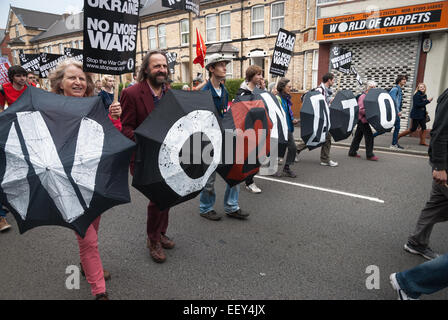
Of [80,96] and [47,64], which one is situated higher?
[47,64]

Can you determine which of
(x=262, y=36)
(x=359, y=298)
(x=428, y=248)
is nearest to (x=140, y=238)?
(x=359, y=298)

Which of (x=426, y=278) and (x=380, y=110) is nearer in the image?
(x=426, y=278)

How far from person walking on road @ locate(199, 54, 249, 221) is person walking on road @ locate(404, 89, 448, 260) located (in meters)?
2.00

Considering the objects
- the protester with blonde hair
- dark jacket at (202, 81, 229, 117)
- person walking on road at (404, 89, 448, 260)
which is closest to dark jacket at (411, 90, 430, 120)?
person walking on road at (404, 89, 448, 260)

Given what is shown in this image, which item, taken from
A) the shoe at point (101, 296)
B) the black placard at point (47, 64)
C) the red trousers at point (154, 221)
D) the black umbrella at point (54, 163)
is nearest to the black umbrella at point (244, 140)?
the red trousers at point (154, 221)

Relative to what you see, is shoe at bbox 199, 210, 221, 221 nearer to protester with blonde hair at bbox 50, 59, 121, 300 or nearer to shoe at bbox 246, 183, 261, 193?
shoe at bbox 246, 183, 261, 193

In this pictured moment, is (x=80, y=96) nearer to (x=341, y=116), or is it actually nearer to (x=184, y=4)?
(x=184, y=4)

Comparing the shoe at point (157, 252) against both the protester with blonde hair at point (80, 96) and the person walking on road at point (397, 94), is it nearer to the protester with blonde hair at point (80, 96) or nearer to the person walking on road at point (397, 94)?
the protester with blonde hair at point (80, 96)

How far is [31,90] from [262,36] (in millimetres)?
20400

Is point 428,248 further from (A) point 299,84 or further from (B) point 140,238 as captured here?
(A) point 299,84

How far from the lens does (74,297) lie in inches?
102

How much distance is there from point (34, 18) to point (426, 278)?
2222 inches

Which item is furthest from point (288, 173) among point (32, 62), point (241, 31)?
point (241, 31)

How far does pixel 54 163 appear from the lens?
1.92 m
